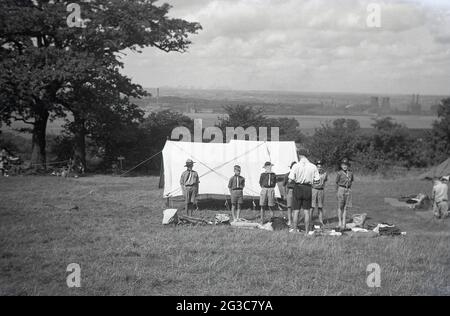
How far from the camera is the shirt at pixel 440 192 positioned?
42.2ft

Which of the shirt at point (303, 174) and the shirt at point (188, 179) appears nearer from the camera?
the shirt at point (303, 174)

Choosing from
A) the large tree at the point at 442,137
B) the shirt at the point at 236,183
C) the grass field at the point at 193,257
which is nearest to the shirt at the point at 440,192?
the grass field at the point at 193,257

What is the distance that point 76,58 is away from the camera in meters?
23.3

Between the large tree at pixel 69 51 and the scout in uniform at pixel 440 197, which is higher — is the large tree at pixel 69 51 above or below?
above

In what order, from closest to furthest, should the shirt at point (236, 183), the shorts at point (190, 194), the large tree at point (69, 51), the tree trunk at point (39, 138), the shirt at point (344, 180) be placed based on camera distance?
the shirt at point (344, 180), the shirt at point (236, 183), the shorts at point (190, 194), the large tree at point (69, 51), the tree trunk at point (39, 138)

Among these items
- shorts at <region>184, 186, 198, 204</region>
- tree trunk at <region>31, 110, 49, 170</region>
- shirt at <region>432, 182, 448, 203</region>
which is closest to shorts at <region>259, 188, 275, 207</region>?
shorts at <region>184, 186, 198, 204</region>

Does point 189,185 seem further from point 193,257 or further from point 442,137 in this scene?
point 442,137

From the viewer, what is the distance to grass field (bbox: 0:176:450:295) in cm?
702

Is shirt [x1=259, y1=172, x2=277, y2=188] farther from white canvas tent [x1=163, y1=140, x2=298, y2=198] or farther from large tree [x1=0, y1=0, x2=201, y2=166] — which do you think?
large tree [x1=0, y1=0, x2=201, y2=166]

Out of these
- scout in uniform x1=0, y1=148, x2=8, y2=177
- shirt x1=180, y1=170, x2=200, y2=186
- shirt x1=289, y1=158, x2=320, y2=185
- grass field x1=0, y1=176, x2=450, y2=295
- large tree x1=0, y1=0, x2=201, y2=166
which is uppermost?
large tree x1=0, y1=0, x2=201, y2=166

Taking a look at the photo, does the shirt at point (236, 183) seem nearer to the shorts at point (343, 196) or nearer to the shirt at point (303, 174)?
the shirt at point (303, 174)

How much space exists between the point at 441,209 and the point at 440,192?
0.51 m

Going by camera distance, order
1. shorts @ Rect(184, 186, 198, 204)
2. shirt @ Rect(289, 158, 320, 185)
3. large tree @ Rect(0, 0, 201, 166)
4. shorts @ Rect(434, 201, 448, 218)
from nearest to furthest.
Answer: shirt @ Rect(289, 158, 320, 185) < shorts @ Rect(184, 186, 198, 204) < shorts @ Rect(434, 201, 448, 218) < large tree @ Rect(0, 0, 201, 166)

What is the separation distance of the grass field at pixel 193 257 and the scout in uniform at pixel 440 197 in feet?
1.33
